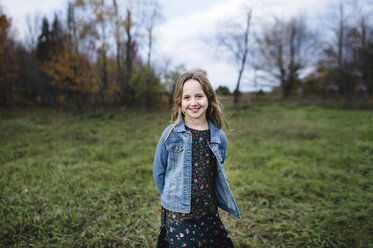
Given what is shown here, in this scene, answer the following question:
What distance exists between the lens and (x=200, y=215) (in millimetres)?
1647

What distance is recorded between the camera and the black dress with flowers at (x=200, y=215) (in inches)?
60.8

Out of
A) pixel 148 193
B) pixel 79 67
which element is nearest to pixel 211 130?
pixel 148 193

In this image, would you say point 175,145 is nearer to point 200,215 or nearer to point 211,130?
point 211,130

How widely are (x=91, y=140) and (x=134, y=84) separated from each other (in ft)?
30.8

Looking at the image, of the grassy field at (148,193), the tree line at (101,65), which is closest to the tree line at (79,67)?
the tree line at (101,65)

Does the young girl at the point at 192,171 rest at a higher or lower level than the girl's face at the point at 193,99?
lower

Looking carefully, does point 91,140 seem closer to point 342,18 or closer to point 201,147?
point 201,147

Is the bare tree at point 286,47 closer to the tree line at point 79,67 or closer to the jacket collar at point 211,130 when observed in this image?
the tree line at point 79,67

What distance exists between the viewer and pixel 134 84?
51.1ft

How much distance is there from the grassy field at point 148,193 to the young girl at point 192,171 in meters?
0.83

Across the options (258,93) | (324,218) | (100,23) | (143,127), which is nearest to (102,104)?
(100,23)

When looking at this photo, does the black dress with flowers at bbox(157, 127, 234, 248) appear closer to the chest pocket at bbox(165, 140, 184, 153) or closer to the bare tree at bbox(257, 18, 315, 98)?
the chest pocket at bbox(165, 140, 184, 153)

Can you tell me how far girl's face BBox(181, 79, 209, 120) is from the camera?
160cm

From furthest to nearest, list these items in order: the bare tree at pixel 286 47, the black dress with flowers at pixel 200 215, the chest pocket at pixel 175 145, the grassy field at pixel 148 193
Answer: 1. the bare tree at pixel 286 47
2. the grassy field at pixel 148 193
3. the chest pocket at pixel 175 145
4. the black dress with flowers at pixel 200 215
